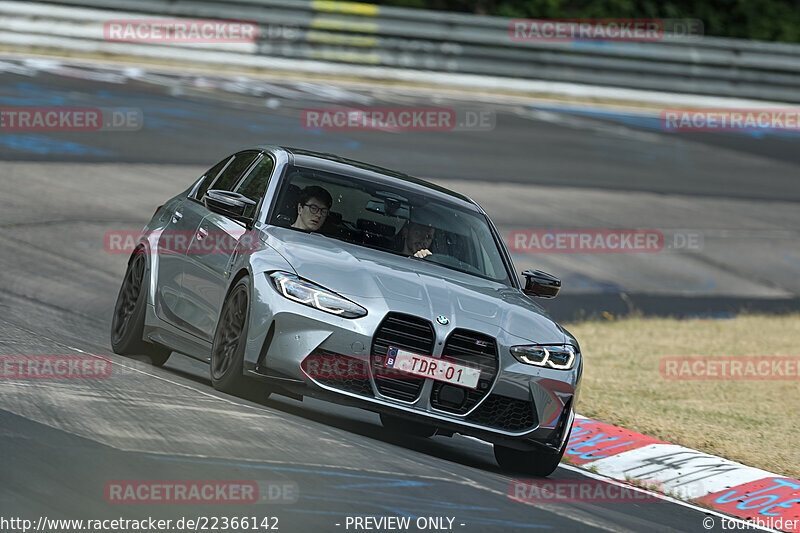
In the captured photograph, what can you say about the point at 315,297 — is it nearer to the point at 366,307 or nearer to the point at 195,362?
the point at 366,307

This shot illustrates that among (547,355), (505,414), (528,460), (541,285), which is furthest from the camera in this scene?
(541,285)

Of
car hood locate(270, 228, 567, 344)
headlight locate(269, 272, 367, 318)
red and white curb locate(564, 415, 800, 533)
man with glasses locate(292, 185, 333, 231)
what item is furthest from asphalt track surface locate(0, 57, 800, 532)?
man with glasses locate(292, 185, 333, 231)

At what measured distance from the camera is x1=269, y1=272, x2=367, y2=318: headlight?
23.2 feet

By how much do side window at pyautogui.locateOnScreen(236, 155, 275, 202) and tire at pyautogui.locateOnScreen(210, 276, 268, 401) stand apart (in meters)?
1.01

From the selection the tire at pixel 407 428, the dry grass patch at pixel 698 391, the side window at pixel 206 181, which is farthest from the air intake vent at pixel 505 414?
the side window at pixel 206 181

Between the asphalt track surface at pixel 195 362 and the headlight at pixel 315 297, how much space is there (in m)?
0.64

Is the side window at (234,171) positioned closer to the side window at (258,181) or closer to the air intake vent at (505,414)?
the side window at (258,181)

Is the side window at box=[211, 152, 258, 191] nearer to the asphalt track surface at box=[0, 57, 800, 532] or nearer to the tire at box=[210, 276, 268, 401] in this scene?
the asphalt track surface at box=[0, 57, 800, 532]

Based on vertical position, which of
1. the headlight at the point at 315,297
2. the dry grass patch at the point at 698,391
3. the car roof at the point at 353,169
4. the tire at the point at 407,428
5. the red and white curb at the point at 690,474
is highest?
the car roof at the point at 353,169

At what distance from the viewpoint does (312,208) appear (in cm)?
833

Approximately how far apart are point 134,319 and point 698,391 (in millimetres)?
5216

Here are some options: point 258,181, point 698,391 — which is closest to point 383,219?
point 258,181

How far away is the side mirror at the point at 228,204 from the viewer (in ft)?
26.4

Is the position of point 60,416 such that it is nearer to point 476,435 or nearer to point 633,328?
point 476,435
